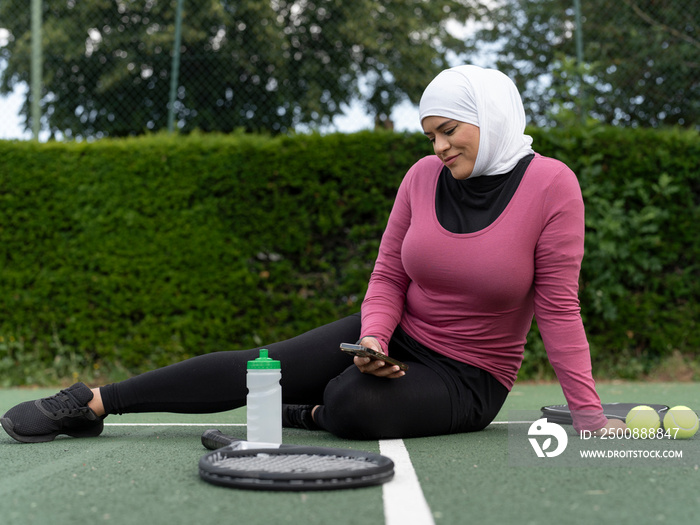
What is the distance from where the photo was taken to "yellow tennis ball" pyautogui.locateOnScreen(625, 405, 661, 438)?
8.70 feet

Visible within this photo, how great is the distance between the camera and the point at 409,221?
3.02 meters

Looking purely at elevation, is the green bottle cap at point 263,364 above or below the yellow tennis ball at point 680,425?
above

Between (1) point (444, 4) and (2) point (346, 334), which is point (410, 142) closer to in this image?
(2) point (346, 334)

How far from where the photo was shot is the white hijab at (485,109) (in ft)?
8.61

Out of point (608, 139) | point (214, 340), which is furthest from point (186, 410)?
point (608, 139)

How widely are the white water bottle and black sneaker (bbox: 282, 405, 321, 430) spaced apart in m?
0.42

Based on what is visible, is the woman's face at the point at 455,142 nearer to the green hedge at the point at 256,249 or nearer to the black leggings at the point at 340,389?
the black leggings at the point at 340,389

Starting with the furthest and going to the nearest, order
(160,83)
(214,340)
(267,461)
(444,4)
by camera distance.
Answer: (444,4), (160,83), (214,340), (267,461)

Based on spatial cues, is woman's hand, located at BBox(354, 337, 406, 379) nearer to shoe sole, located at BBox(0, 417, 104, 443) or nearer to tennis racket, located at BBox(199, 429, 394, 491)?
tennis racket, located at BBox(199, 429, 394, 491)

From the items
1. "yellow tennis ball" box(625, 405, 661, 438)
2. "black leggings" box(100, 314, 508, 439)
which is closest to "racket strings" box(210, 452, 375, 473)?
"black leggings" box(100, 314, 508, 439)

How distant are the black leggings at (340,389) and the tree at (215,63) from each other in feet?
18.0

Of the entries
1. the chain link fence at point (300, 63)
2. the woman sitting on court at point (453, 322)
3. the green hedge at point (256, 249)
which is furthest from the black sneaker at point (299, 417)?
the chain link fence at point (300, 63)

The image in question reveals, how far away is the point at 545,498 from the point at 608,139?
4956mm

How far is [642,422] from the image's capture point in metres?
2.67
